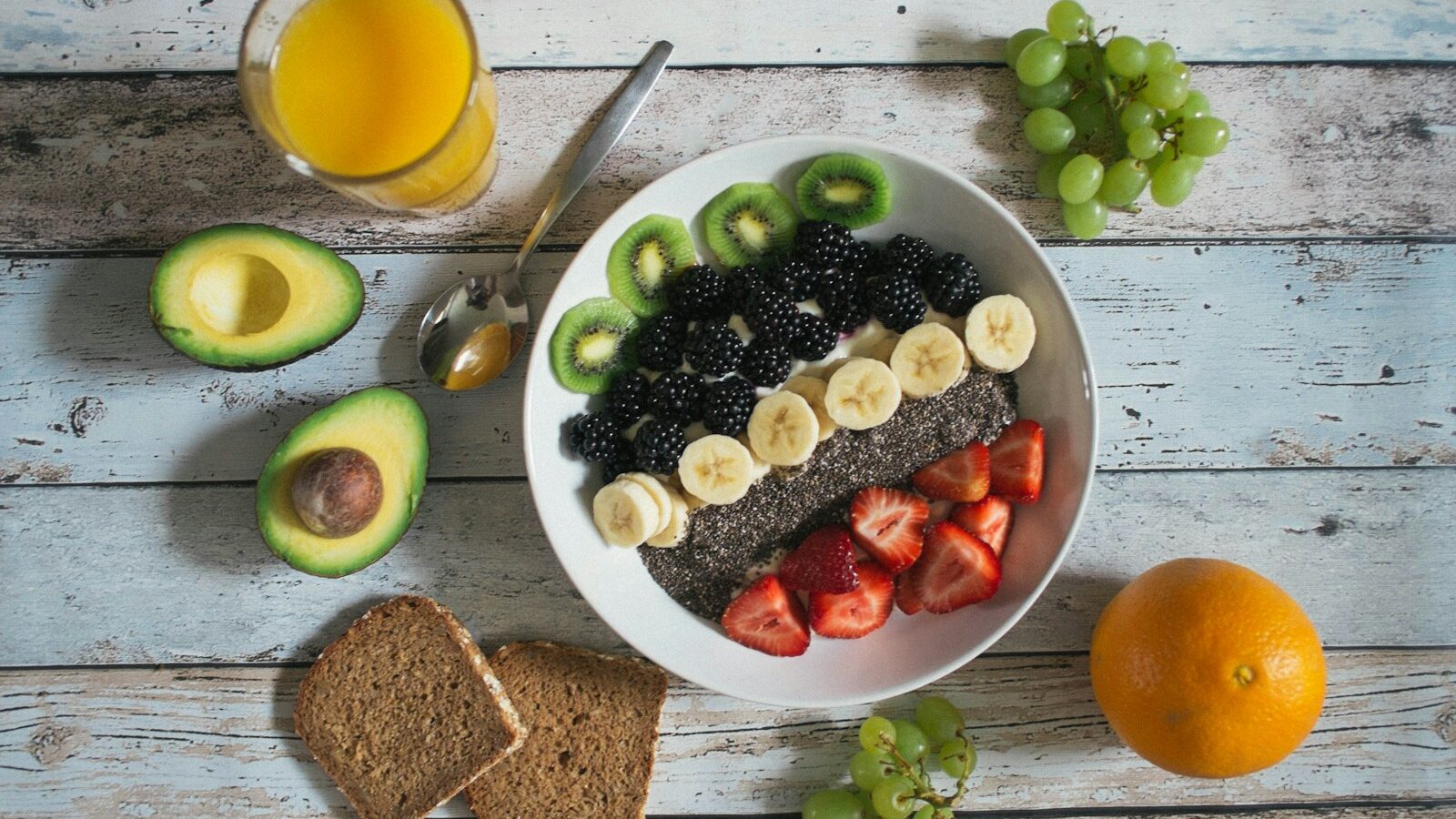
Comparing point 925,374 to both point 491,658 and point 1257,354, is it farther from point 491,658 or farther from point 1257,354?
point 491,658

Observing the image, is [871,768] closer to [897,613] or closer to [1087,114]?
[897,613]

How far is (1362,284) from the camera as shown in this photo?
141cm

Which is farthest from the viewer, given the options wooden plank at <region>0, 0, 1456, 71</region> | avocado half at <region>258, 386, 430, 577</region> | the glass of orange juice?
wooden plank at <region>0, 0, 1456, 71</region>

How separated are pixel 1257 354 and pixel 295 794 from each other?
1581 mm

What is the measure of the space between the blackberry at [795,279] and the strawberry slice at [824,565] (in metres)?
0.33

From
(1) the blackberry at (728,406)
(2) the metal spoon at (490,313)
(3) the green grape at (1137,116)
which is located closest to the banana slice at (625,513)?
(1) the blackberry at (728,406)

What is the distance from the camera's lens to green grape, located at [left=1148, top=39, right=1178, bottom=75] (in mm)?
1287

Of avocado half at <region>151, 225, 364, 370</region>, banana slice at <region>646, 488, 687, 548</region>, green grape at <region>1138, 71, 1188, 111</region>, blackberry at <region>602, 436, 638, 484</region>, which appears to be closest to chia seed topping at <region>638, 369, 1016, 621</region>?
banana slice at <region>646, 488, 687, 548</region>

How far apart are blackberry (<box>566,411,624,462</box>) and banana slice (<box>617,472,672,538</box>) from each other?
0.16 ft

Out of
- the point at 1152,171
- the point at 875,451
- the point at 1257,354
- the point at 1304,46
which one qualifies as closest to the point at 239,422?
the point at 875,451

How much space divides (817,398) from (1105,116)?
588mm

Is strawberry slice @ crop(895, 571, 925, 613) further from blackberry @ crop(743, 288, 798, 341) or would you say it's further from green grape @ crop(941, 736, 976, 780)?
blackberry @ crop(743, 288, 798, 341)

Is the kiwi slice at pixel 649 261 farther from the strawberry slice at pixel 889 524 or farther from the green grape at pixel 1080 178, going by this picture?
the green grape at pixel 1080 178

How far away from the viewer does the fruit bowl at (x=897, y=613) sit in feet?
4.06
